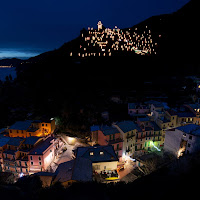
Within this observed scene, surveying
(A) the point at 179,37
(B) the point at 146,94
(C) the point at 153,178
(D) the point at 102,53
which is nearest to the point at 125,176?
(C) the point at 153,178

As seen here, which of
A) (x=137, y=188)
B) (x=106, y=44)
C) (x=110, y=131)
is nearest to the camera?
(x=137, y=188)

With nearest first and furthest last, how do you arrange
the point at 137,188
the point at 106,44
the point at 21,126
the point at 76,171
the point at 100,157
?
1. the point at 137,188
2. the point at 76,171
3. the point at 100,157
4. the point at 21,126
5. the point at 106,44

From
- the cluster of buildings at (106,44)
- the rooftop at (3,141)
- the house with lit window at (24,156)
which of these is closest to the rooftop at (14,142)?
the house with lit window at (24,156)

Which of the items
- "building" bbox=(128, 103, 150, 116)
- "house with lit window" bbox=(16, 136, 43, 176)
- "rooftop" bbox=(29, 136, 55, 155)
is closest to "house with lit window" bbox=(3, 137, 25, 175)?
"house with lit window" bbox=(16, 136, 43, 176)

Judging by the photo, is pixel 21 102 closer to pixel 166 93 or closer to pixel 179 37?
pixel 166 93

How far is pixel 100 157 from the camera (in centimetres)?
2347

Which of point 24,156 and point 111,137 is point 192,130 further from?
point 24,156

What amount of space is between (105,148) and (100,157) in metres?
1.79

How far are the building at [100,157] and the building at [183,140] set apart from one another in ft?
33.9

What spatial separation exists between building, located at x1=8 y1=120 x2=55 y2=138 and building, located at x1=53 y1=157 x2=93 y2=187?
14.1m

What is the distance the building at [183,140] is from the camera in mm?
22766

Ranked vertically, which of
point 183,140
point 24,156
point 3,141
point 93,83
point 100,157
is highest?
point 93,83

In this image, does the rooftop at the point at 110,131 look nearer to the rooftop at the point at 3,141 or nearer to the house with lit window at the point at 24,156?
the house with lit window at the point at 24,156

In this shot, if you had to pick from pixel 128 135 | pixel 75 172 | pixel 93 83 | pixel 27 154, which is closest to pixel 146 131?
pixel 128 135
